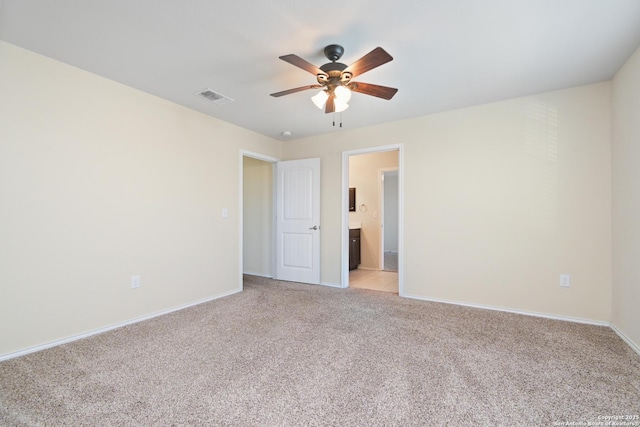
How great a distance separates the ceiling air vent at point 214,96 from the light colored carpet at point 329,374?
2.38 m

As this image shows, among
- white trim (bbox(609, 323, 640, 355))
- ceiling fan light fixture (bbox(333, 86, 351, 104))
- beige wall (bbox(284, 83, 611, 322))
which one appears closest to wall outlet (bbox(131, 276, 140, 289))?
ceiling fan light fixture (bbox(333, 86, 351, 104))

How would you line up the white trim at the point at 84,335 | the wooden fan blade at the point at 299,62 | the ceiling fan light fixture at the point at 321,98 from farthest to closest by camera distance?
the ceiling fan light fixture at the point at 321,98 → the white trim at the point at 84,335 → the wooden fan blade at the point at 299,62

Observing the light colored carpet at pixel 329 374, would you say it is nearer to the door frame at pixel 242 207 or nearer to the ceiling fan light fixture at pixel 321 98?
the door frame at pixel 242 207

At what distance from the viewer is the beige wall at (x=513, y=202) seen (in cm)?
285

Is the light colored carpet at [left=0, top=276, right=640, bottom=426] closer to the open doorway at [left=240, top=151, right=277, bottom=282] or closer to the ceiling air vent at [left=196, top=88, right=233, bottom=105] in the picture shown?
the open doorway at [left=240, top=151, right=277, bottom=282]

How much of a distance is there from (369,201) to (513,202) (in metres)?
2.97

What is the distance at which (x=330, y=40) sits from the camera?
2.14 metres

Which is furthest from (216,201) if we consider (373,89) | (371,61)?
(371,61)

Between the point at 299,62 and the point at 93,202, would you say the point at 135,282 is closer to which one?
the point at 93,202

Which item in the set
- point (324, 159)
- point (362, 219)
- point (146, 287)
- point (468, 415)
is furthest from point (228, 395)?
point (362, 219)

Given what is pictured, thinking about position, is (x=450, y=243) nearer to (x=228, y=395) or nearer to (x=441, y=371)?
(x=441, y=371)

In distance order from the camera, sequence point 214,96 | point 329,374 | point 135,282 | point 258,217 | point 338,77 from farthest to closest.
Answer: point 258,217
point 214,96
point 135,282
point 338,77
point 329,374

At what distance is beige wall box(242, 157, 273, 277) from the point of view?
5078 millimetres

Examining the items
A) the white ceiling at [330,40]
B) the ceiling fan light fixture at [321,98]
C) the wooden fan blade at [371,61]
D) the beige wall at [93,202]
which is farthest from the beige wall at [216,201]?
the wooden fan blade at [371,61]
